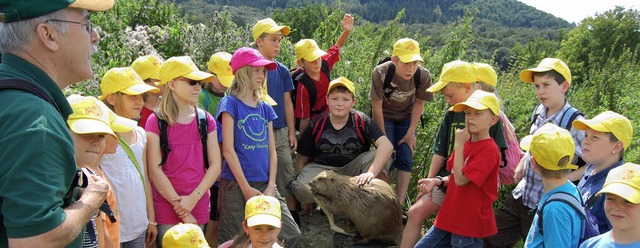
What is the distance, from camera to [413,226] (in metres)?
4.85

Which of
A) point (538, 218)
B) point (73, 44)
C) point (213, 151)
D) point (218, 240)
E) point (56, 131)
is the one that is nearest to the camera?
point (56, 131)

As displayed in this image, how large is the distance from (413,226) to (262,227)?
1.57 meters

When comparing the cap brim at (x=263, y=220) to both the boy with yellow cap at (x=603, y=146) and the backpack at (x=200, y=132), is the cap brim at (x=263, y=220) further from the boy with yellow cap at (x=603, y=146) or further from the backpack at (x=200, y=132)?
the boy with yellow cap at (x=603, y=146)

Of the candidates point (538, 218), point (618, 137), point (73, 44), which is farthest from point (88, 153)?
point (618, 137)

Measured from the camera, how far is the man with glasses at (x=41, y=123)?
5.33 feet

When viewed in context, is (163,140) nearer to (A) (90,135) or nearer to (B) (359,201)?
(A) (90,135)

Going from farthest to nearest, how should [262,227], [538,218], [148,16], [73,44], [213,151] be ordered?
1. [148,16]
2. [213,151]
3. [262,227]
4. [538,218]
5. [73,44]

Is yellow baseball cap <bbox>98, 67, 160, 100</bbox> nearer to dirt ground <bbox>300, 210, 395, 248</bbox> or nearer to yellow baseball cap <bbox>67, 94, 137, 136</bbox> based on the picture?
yellow baseball cap <bbox>67, 94, 137, 136</bbox>

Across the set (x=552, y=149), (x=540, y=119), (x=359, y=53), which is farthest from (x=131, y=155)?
(x=359, y=53)

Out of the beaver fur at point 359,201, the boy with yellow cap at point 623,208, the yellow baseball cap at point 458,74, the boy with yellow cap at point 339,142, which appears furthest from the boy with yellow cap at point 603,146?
the boy with yellow cap at point 339,142

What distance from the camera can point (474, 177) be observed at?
165 inches

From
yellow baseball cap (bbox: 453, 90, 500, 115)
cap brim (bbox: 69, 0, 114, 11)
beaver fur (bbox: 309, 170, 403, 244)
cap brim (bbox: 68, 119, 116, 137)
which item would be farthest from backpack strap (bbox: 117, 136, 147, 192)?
yellow baseball cap (bbox: 453, 90, 500, 115)

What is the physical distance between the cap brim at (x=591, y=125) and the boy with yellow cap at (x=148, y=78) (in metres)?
3.19

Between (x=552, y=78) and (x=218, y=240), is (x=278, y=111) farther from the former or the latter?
(x=552, y=78)
